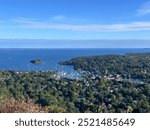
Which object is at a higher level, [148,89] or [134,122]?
[134,122]

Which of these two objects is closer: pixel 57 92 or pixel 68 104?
pixel 68 104

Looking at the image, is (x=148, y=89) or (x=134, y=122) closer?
(x=134, y=122)

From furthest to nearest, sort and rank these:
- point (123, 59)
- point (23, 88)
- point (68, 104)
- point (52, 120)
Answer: point (123, 59) < point (23, 88) < point (68, 104) < point (52, 120)

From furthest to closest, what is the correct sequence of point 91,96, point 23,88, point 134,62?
point 134,62, point 23,88, point 91,96

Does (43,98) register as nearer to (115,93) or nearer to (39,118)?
(115,93)

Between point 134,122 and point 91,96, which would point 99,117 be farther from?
point 91,96

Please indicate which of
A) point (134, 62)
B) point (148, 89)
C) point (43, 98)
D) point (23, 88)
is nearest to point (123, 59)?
point (134, 62)

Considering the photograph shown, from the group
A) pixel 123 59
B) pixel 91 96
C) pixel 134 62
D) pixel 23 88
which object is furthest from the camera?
pixel 123 59

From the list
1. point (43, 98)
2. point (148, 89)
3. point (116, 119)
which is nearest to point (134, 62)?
point (148, 89)

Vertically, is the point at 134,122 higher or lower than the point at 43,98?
higher
